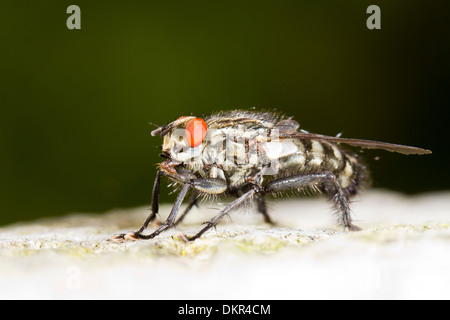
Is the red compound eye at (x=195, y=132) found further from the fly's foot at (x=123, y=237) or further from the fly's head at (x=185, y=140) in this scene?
the fly's foot at (x=123, y=237)

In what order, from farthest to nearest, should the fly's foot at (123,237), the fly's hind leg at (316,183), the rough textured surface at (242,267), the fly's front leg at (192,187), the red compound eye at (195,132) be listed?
the red compound eye at (195,132)
the fly's hind leg at (316,183)
the fly's front leg at (192,187)
the fly's foot at (123,237)
the rough textured surface at (242,267)

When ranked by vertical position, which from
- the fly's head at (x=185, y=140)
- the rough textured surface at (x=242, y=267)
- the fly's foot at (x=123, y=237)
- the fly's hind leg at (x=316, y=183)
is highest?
the fly's head at (x=185, y=140)

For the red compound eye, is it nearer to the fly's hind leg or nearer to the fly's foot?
the fly's hind leg

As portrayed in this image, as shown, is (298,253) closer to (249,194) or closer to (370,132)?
(249,194)

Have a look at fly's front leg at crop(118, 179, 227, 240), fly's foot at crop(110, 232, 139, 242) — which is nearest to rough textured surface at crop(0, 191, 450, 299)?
fly's foot at crop(110, 232, 139, 242)

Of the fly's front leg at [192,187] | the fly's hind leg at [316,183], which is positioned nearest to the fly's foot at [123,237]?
the fly's front leg at [192,187]

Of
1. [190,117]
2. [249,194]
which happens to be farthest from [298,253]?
[190,117]

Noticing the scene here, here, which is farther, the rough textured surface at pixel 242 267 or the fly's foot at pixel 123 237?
the fly's foot at pixel 123 237
